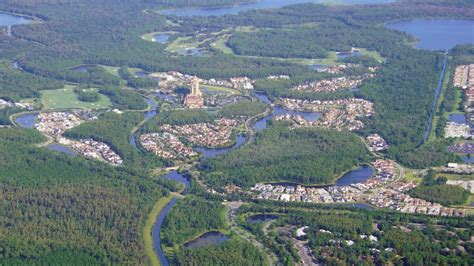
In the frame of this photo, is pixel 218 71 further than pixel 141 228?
Yes

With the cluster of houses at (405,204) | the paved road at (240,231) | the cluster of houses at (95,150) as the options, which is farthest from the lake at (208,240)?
the cluster of houses at (95,150)

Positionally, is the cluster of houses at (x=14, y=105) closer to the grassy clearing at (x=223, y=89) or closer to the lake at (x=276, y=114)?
the grassy clearing at (x=223, y=89)

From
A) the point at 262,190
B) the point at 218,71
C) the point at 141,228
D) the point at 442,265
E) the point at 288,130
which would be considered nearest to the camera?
the point at 442,265

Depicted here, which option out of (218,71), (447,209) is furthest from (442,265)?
(218,71)

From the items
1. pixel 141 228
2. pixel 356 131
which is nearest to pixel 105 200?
pixel 141 228

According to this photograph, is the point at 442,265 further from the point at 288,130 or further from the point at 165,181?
the point at 288,130

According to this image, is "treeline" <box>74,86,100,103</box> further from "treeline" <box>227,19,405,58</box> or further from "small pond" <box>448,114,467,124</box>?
"small pond" <box>448,114,467,124</box>

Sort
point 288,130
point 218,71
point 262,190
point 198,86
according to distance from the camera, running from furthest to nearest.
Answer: point 218,71, point 198,86, point 288,130, point 262,190
